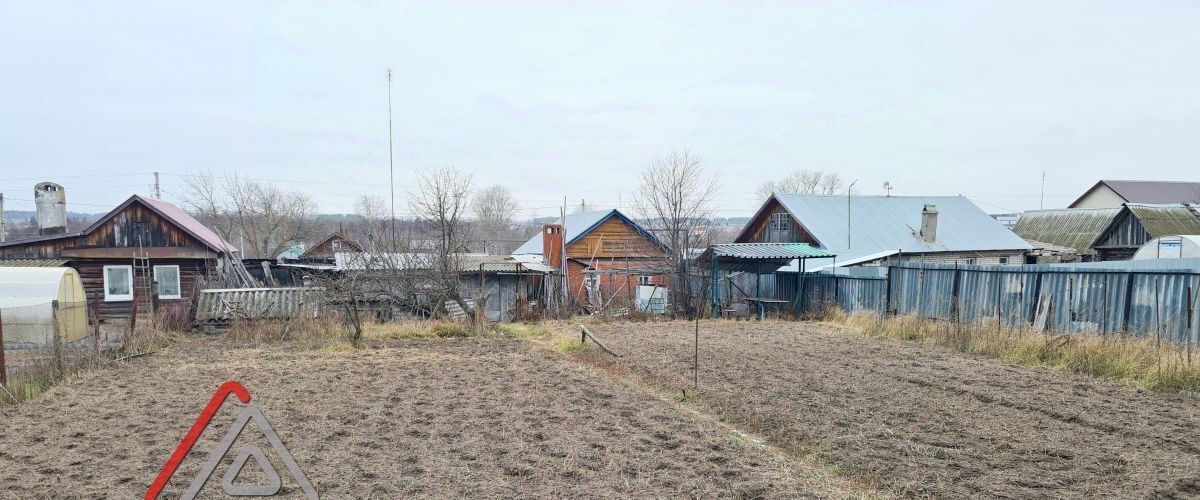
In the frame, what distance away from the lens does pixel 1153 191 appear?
155 feet

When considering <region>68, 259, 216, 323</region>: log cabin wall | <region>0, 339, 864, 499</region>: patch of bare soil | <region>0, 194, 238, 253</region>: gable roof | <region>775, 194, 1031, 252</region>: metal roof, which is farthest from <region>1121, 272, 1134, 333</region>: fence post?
<region>0, 194, 238, 253</region>: gable roof

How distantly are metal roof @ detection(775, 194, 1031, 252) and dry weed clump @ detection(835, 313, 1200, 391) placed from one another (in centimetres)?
1294

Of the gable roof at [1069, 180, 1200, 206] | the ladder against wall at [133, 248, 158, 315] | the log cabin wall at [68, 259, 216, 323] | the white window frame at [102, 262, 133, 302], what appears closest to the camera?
the log cabin wall at [68, 259, 216, 323]

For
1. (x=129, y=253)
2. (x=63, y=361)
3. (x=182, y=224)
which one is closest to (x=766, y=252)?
(x=63, y=361)

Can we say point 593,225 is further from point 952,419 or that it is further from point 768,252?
point 952,419

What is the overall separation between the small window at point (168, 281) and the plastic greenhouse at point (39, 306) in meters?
4.68

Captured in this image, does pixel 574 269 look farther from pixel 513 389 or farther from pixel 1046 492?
pixel 1046 492

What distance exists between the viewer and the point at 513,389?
9.09m

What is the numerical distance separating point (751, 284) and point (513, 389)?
1338 cm

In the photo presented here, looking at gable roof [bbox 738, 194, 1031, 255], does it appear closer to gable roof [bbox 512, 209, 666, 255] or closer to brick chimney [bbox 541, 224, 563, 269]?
gable roof [bbox 512, 209, 666, 255]

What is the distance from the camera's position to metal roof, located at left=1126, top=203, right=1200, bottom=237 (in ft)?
88.5

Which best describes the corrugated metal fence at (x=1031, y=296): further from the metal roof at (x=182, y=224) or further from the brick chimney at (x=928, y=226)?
the metal roof at (x=182, y=224)

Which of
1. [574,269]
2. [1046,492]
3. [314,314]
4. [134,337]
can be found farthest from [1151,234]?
[134,337]

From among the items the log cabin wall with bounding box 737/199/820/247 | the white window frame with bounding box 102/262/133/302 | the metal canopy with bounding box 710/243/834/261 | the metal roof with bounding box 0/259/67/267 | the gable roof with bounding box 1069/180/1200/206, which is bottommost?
the white window frame with bounding box 102/262/133/302
